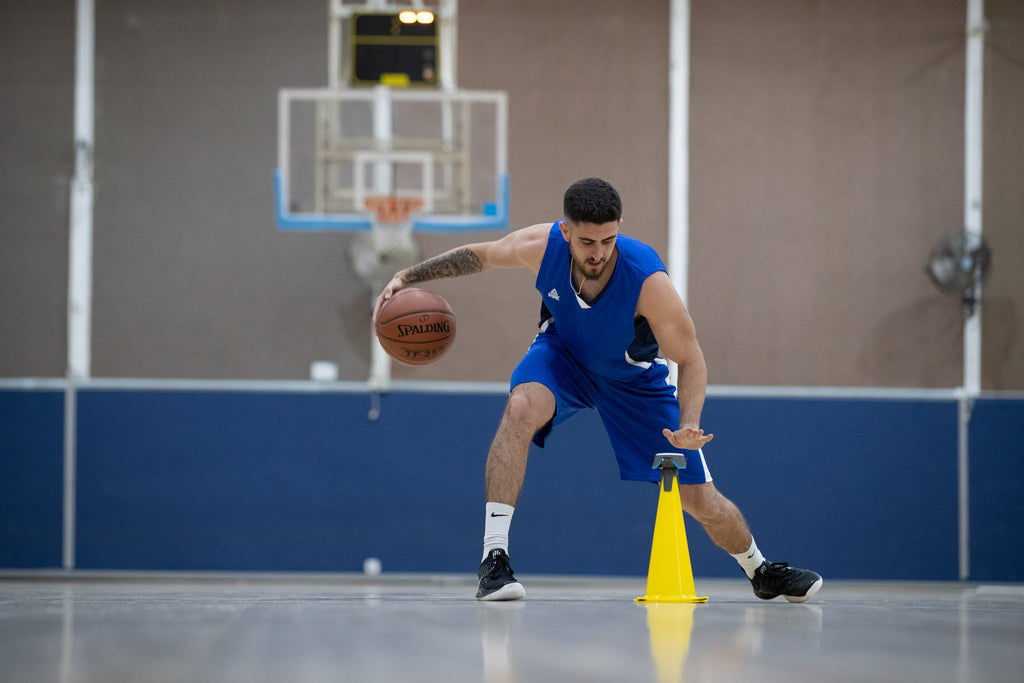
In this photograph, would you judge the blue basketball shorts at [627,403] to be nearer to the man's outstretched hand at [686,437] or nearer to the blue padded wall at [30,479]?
the man's outstretched hand at [686,437]

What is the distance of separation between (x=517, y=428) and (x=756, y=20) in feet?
16.8

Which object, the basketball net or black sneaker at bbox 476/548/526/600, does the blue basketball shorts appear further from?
the basketball net

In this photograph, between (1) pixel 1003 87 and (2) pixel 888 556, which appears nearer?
(2) pixel 888 556

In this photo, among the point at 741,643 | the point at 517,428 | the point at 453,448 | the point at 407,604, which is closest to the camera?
the point at 741,643

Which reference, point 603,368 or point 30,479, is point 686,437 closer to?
point 603,368

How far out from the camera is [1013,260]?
7301mm

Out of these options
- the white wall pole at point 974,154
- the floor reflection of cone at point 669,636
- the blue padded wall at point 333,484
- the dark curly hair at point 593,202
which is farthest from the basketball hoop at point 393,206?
the white wall pole at point 974,154

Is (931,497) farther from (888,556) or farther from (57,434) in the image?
(57,434)

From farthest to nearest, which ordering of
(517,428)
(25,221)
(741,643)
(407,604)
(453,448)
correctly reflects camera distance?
(25,221) < (453,448) < (517,428) < (407,604) < (741,643)

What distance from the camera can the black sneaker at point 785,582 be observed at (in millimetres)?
3551

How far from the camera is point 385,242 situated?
21.6 ft

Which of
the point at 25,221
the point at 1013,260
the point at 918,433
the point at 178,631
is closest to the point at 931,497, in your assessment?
the point at 918,433

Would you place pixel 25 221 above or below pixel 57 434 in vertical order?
above

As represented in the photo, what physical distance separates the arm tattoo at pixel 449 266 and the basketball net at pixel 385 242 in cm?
245
